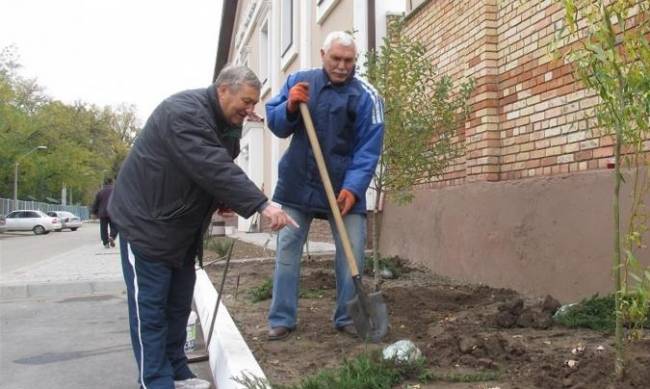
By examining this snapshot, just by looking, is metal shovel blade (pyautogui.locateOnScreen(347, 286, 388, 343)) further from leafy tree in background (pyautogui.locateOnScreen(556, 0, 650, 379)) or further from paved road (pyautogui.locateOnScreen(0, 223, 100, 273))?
paved road (pyautogui.locateOnScreen(0, 223, 100, 273))

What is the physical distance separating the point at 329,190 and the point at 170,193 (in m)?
0.88

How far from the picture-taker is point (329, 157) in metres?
4.25

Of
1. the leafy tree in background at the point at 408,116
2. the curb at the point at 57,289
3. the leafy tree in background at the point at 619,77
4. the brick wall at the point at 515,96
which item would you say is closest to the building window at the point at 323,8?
the brick wall at the point at 515,96

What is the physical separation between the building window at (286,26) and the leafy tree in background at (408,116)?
37.7 feet

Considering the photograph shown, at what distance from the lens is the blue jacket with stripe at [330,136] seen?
4.23 metres

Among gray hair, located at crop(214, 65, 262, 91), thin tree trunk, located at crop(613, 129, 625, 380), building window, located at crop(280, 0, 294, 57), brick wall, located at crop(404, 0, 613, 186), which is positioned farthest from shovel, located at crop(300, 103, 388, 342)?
building window, located at crop(280, 0, 294, 57)

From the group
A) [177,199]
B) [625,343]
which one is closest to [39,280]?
[177,199]

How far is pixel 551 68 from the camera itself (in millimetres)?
5500

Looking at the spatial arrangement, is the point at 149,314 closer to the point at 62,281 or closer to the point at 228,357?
the point at 228,357

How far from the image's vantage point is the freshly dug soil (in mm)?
3059

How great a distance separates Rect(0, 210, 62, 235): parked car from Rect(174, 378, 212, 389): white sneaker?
3906 cm

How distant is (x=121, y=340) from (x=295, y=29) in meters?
11.4

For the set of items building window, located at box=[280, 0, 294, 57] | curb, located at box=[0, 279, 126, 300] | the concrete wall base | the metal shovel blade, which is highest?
building window, located at box=[280, 0, 294, 57]

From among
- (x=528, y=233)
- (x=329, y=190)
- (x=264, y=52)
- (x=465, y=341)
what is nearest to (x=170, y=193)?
(x=329, y=190)
